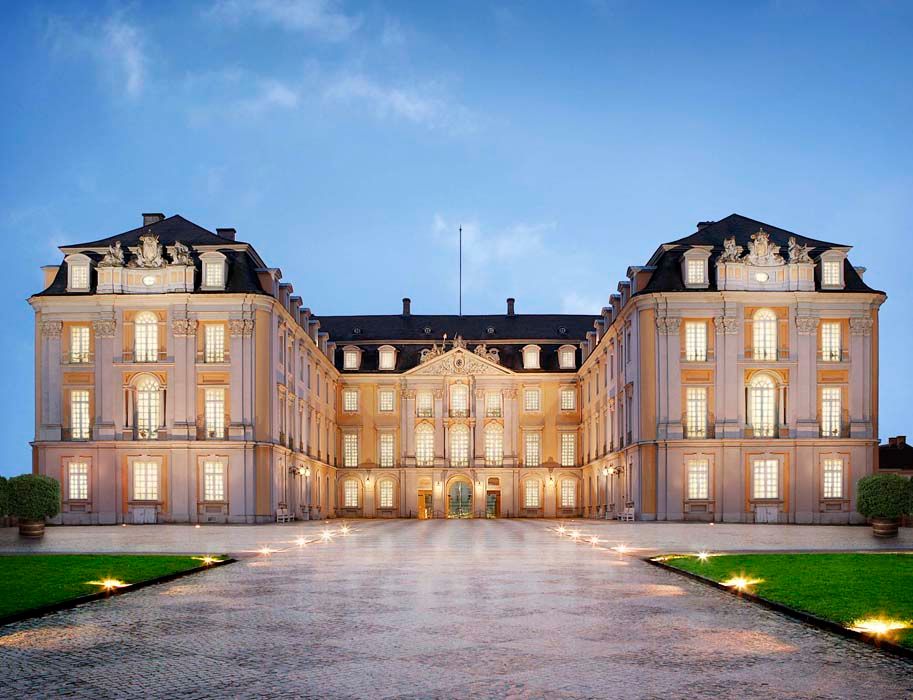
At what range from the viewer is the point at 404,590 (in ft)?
53.1

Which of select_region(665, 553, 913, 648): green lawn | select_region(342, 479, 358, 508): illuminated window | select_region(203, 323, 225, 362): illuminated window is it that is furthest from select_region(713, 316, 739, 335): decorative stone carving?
select_region(342, 479, 358, 508): illuminated window

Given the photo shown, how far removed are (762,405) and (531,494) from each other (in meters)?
25.5

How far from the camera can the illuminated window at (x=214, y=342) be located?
49938 millimetres

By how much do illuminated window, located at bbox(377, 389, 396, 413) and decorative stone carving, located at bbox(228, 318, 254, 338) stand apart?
24.9m

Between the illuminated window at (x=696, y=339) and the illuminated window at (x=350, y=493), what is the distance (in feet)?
101

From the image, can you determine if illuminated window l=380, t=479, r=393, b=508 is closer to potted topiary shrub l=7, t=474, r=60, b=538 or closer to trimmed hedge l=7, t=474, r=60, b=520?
potted topiary shrub l=7, t=474, r=60, b=538

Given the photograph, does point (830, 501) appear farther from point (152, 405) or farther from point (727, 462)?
point (152, 405)

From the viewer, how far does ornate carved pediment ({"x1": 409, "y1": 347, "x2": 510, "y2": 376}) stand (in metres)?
72.8

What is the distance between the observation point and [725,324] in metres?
49.9

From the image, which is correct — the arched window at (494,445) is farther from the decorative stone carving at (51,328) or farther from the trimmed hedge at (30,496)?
the trimmed hedge at (30,496)

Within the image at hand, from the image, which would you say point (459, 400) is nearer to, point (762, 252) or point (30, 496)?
point (762, 252)

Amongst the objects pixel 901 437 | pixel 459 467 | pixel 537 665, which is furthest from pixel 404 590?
pixel 901 437

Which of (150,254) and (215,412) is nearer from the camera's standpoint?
(215,412)

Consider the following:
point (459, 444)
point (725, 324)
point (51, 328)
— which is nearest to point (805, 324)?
point (725, 324)
